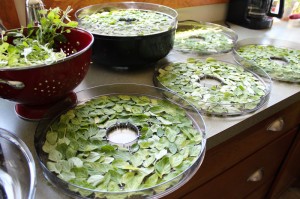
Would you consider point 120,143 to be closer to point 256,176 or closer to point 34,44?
point 34,44

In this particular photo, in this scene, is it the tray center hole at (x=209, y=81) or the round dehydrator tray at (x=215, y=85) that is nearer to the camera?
the round dehydrator tray at (x=215, y=85)

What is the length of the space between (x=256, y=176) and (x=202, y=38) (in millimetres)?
550

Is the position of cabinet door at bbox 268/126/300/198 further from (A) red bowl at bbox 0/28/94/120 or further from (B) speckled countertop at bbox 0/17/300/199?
(A) red bowl at bbox 0/28/94/120

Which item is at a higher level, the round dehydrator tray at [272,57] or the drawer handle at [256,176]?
the round dehydrator tray at [272,57]

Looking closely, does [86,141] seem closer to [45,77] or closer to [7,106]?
[45,77]

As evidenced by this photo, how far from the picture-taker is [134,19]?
30.8 inches

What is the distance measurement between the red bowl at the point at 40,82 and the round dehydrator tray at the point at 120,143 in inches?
1.7

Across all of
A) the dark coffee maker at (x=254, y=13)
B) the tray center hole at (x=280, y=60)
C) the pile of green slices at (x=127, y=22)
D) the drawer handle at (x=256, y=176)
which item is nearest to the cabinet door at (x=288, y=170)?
the drawer handle at (x=256, y=176)

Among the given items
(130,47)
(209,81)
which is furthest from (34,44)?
(209,81)

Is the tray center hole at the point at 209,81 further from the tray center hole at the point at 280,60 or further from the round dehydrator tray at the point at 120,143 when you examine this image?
the tray center hole at the point at 280,60

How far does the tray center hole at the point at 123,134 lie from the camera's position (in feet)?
1.65

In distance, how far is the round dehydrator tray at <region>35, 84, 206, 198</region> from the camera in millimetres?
404

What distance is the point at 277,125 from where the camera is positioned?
2.53ft

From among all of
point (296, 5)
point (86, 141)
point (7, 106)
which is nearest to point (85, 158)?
point (86, 141)
